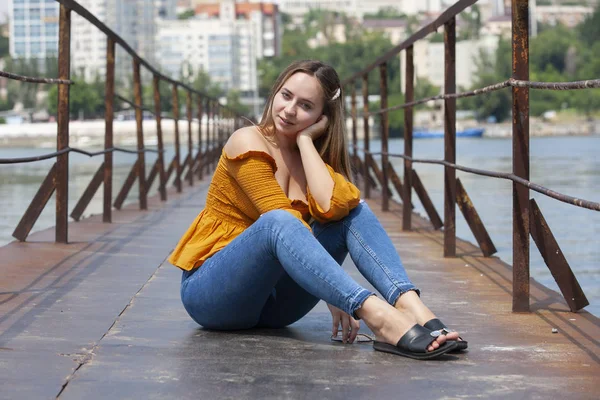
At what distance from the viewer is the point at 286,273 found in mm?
2934

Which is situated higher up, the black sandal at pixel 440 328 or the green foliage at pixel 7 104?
the green foliage at pixel 7 104

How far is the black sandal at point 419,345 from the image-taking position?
2.55m

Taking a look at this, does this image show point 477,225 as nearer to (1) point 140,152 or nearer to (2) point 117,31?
(1) point 140,152

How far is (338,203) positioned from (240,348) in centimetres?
42

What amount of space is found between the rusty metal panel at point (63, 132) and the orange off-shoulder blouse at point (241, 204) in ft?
6.11

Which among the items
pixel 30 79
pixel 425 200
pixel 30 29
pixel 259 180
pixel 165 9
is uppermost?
pixel 165 9

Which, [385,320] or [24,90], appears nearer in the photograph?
[385,320]

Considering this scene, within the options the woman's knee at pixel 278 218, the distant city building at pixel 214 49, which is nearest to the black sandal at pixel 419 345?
the woman's knee at pixel 278 218

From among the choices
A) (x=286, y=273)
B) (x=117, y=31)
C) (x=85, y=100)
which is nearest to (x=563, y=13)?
(x=117, y=31)

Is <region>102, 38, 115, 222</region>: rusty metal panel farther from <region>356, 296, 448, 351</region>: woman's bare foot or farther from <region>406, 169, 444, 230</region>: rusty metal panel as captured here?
<region>356, 296, 448, 351</region>: woman's bare foot

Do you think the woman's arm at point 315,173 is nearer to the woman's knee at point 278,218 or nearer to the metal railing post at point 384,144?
the woman's knee at point 278,218

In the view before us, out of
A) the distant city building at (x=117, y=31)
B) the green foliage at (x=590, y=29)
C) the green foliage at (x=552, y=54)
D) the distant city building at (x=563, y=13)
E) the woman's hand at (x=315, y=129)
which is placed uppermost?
the distant city building at (x=563, y=13)

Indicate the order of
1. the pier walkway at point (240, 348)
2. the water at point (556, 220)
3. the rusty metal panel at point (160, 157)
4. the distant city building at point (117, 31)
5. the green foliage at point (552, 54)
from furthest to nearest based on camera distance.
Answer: the distant city building at point (117, 31) → the green foliage at point (552, 54) → the rusty metal panel at point (160, 157) → the water at point (556, 220) → the pier walkway at point (240, 348)

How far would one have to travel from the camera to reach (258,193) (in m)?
2.90
